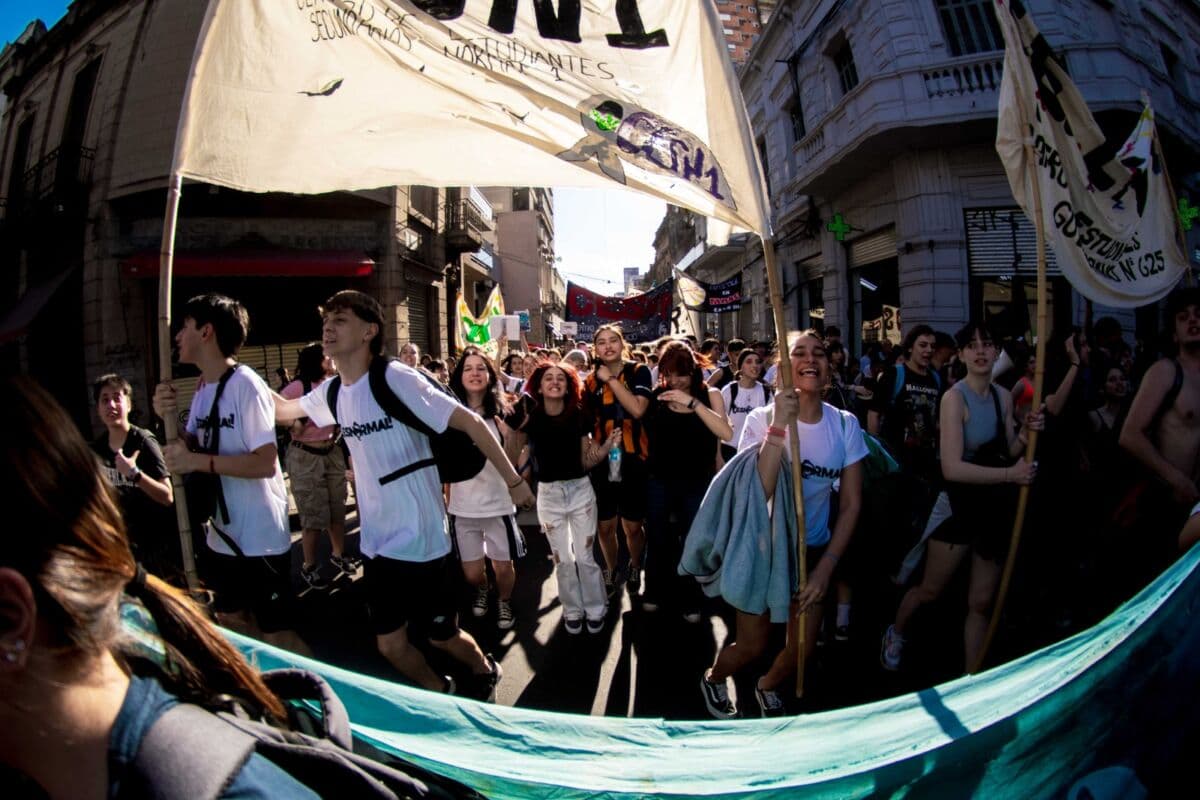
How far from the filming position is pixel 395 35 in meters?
2.22

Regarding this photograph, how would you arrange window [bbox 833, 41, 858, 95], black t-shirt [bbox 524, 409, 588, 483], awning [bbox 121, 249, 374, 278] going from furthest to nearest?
window [bbox 833, 41, 858, 95] < awning [bbox 121, 249, 374, 278] < black t-shirt [bbox 524, 409, 588, 483]

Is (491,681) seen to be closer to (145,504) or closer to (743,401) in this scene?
(145,504)

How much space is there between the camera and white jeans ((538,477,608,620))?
13.4ft

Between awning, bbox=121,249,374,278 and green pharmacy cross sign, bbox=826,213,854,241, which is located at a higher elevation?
green pharmacy cross sign, bbox=826,213,854,241

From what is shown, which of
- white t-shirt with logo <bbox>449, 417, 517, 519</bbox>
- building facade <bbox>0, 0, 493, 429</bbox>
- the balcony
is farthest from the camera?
the balcony

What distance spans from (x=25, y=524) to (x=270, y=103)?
78.9 inches

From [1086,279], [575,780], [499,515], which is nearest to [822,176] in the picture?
[1086,279]

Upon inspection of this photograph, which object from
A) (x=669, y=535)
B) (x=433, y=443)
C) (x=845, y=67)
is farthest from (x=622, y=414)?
(x=845, y=67)

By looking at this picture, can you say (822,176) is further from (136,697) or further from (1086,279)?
(136,697)

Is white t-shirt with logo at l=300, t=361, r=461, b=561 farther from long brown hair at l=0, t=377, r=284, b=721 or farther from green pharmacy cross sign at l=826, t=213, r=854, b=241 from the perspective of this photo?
green pharmacy cross sign at l=826, t=213, r=854, b=241

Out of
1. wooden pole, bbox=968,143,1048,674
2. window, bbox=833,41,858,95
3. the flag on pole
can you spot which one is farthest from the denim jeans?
window, bbox=833,41,858,95

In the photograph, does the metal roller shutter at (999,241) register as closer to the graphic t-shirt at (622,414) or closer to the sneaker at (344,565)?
the graphic t-shirt at (622,414)

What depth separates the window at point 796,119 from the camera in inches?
664

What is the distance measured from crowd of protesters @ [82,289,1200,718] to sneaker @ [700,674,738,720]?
1 cm
